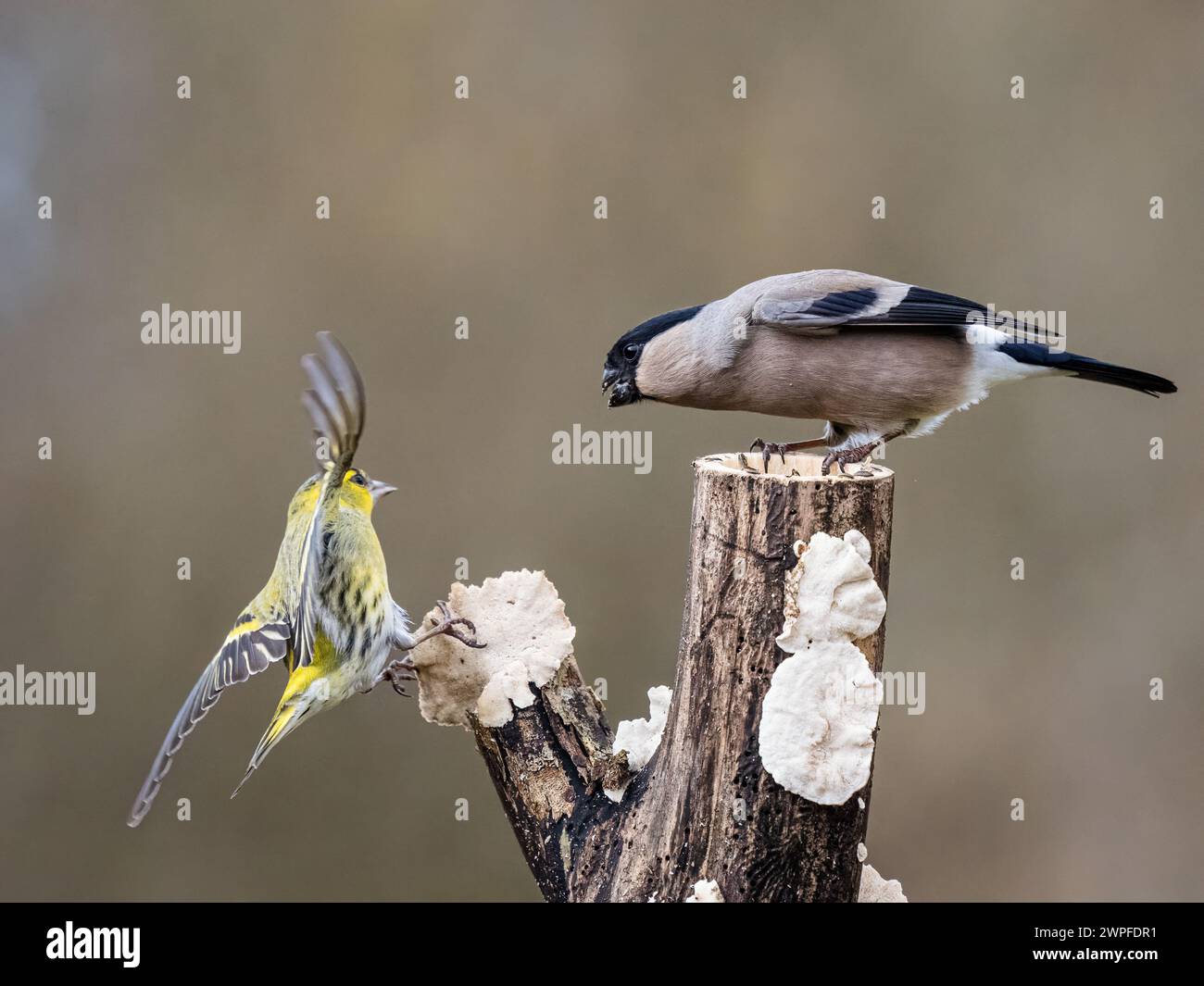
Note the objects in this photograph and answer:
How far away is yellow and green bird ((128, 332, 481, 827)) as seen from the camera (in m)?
2.12

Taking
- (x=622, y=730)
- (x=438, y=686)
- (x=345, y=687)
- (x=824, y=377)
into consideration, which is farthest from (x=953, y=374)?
(x=345, y=687)

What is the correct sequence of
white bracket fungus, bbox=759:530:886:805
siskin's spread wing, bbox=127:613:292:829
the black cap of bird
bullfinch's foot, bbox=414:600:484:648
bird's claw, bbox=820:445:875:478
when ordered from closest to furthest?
1. white bracket fungus, bbox=759:530:886:805
2. bird's claw, bbox=820:445:875:478
3. siskin's spread wing, bbox=127:613:292:829
4. bullfinch's foot, bbox=414:600:484:648
5. the black cap of bird

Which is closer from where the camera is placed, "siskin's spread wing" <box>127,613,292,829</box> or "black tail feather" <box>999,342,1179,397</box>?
"siskin's spread wing" <box>127,613,292,829</box>

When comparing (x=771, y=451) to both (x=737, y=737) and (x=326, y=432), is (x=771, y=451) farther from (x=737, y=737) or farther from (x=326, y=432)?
(x=326, y=432)

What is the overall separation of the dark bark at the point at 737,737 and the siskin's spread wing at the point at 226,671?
→ 2.27ft

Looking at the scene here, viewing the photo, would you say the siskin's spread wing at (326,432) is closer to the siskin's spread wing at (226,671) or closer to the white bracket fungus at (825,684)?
the siskin's spread wing at (226,671)

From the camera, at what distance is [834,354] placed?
2383 mm

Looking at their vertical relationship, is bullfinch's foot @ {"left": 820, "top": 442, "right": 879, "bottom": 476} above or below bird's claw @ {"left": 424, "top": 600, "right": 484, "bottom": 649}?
above

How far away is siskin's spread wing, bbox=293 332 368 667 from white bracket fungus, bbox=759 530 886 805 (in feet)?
2.44

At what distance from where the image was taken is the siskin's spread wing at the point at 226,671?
6.80 ft

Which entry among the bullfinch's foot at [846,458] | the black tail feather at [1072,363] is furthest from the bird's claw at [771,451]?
the black tail feather at [1072,363]

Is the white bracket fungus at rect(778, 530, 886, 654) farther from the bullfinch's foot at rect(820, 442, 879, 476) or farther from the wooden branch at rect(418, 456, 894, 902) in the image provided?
the bullfinch's foot at rect(820, 442, 879, 476)

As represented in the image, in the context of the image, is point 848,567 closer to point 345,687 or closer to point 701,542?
point 701,542

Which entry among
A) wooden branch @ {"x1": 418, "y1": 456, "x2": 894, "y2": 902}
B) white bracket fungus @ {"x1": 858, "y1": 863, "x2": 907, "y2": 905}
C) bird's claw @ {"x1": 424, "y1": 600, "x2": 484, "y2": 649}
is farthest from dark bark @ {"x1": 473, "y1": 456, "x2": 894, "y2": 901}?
bird's claw @ {"x1": 424, "y1": 600, "x2": 484, "y2": 649}
